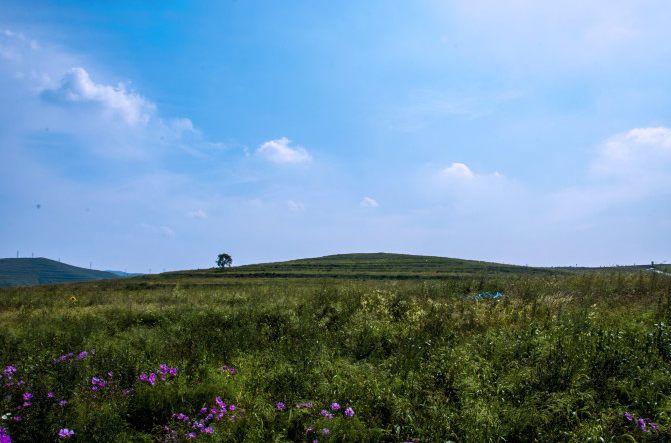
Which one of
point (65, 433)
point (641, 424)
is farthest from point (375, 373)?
point (65, 433)

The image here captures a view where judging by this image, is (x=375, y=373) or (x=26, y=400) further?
(x=375, y=373)

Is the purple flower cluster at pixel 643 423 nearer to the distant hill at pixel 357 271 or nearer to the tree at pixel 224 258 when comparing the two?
the distant hill at pixel 357 271

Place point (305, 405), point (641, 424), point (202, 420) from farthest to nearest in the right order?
point (305, 405) < point (202, 420) < point (641, 424)

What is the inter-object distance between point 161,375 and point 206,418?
1.55m

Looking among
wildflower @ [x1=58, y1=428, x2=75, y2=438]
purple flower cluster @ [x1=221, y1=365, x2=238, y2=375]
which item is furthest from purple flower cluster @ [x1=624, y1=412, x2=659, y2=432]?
wildflower @ [x1=58, y1=428, x2=75, y2=438]

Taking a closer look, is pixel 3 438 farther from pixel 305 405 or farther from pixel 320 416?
pixel 320 416

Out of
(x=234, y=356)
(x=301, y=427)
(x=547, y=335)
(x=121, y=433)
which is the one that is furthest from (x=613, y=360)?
(x=121, y=433)

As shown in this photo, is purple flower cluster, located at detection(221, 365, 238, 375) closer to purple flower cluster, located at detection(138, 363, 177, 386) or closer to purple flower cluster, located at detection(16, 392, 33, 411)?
purple flower cluster, located at detection(138, 363, 177, 386)

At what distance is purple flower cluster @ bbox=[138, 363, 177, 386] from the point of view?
575 cm

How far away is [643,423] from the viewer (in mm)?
4391

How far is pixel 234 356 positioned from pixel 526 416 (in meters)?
4.86

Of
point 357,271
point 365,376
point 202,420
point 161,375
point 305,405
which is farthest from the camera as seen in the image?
point 357,271

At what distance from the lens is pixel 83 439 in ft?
14.3

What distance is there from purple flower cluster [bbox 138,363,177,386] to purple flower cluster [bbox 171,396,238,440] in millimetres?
828
